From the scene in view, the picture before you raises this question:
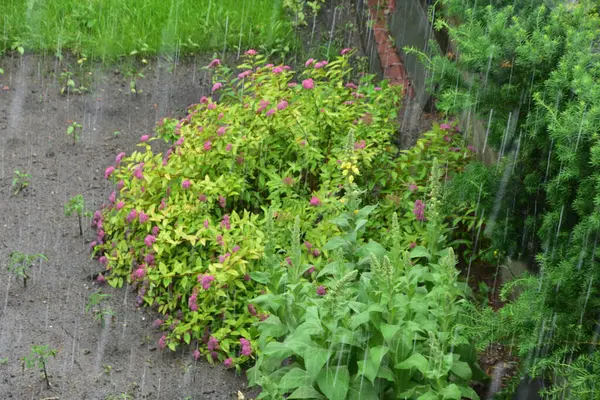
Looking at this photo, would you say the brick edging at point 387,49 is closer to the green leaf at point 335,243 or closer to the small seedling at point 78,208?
the green leaf at point 335,243

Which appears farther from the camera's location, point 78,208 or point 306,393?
point 78,208

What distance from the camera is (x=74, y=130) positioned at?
8.27m

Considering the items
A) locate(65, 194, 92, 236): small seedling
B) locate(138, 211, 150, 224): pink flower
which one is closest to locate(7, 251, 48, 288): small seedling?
locate(65, 194, 92, 236): small seedling

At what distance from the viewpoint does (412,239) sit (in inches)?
233

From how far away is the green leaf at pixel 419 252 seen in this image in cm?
546

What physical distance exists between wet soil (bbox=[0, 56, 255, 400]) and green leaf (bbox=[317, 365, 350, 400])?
1.09 m

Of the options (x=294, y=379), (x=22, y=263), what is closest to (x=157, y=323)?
(x=22, y=263)

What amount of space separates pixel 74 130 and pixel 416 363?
4932 mm

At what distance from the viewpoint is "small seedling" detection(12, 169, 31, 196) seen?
7496mm

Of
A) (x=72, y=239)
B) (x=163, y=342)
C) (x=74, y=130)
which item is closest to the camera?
(x=163, y=342)

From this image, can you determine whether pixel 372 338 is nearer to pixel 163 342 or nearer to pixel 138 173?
pixel 163 342

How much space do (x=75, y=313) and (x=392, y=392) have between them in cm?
255

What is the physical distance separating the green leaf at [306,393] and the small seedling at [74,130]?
437 cm

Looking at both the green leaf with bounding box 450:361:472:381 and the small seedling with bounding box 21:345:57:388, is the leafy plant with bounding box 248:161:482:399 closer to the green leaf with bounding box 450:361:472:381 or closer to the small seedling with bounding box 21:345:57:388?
the green leaf with bounding box 450:361:472:381
